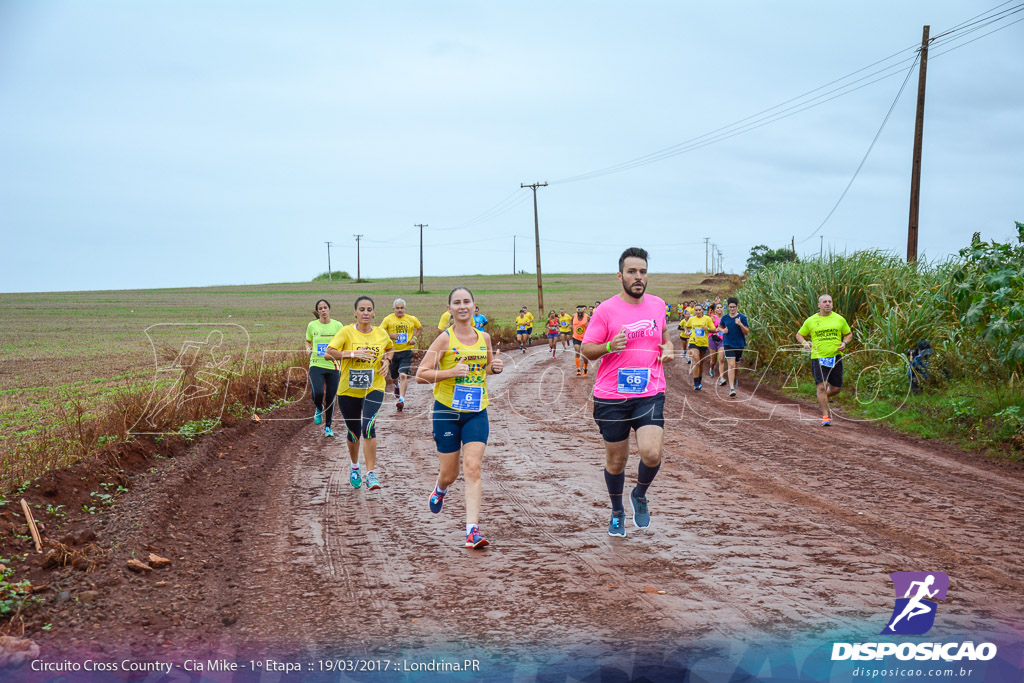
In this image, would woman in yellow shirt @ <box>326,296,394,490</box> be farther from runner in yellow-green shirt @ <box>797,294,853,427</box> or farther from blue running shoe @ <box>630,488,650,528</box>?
runner in yellow-green shirt @ <box>797,294,853,427</box>

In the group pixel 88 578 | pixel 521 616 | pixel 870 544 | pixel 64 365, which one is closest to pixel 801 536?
pixel 870 544

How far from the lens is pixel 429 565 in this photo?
587cm

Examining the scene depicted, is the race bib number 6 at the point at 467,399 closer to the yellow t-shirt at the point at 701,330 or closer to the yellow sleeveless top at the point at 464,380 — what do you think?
the yellow sleeveless top at the point at 464,380

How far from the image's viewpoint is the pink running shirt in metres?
6.28

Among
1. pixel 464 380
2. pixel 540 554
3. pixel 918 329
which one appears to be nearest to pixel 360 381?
pixel 464 380

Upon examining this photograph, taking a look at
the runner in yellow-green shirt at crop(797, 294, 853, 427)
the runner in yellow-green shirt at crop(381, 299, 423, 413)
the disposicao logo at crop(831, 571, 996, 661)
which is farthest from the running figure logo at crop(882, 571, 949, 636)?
the runner in yellow-green shirt at crop(381, 299, 423, 413)

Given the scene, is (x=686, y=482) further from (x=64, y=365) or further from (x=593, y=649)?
(x=64, y=365)

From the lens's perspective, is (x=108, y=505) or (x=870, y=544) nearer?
(x=870, y=544)

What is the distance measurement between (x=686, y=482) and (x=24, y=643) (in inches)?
246

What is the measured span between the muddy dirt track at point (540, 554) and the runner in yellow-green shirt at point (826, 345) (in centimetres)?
200

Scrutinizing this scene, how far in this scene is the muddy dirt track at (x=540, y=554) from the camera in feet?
15.1

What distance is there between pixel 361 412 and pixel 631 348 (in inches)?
145

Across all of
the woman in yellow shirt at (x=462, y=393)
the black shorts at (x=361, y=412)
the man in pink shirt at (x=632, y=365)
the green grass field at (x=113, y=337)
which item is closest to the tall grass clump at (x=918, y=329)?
the man in pink shirt at (x=632, y=365)

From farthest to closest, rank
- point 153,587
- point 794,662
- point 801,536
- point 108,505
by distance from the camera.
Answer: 1. point 108,505
2. point 801,536
3. point 153,587
4. point 794,662
